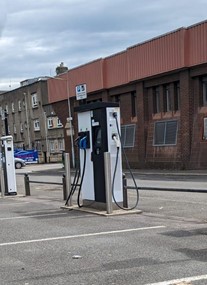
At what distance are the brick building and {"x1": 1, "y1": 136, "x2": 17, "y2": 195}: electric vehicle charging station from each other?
13.5m

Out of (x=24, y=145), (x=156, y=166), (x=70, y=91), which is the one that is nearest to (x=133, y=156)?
(x=156, y=166)

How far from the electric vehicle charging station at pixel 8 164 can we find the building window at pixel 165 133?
14815mm

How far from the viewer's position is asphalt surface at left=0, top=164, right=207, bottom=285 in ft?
18.7

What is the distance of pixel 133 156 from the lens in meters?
34.4

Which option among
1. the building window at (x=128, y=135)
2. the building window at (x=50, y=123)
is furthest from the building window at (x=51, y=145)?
the building window at (x=128, y=135)

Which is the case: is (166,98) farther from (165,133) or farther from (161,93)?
(165,133)

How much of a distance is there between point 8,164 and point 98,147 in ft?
23.7

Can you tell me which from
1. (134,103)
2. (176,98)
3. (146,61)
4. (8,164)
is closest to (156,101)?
(176,98)

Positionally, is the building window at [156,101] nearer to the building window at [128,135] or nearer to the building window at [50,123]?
the building window at [128,135]

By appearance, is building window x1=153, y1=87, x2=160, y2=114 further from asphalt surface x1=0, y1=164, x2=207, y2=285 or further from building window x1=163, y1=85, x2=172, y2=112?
asphalt surface x1=0, y1=164, x2=207, y2=285

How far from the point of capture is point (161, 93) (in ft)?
103

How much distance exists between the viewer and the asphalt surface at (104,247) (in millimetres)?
5703

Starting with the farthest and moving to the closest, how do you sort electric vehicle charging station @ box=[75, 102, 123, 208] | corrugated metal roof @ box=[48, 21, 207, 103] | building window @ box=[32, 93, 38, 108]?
building window @ box=[32, 93, 38, 108] < corrugated metal roof @ box=[48, 21, 207, 103] < electric vehicle charging station @ box=[75, 102, 123, 208]

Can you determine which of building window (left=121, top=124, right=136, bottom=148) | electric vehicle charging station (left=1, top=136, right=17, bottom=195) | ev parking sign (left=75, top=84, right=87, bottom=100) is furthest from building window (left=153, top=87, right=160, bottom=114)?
electric vehicle charging station (left=1, top=136, right=17, bottom=195)
